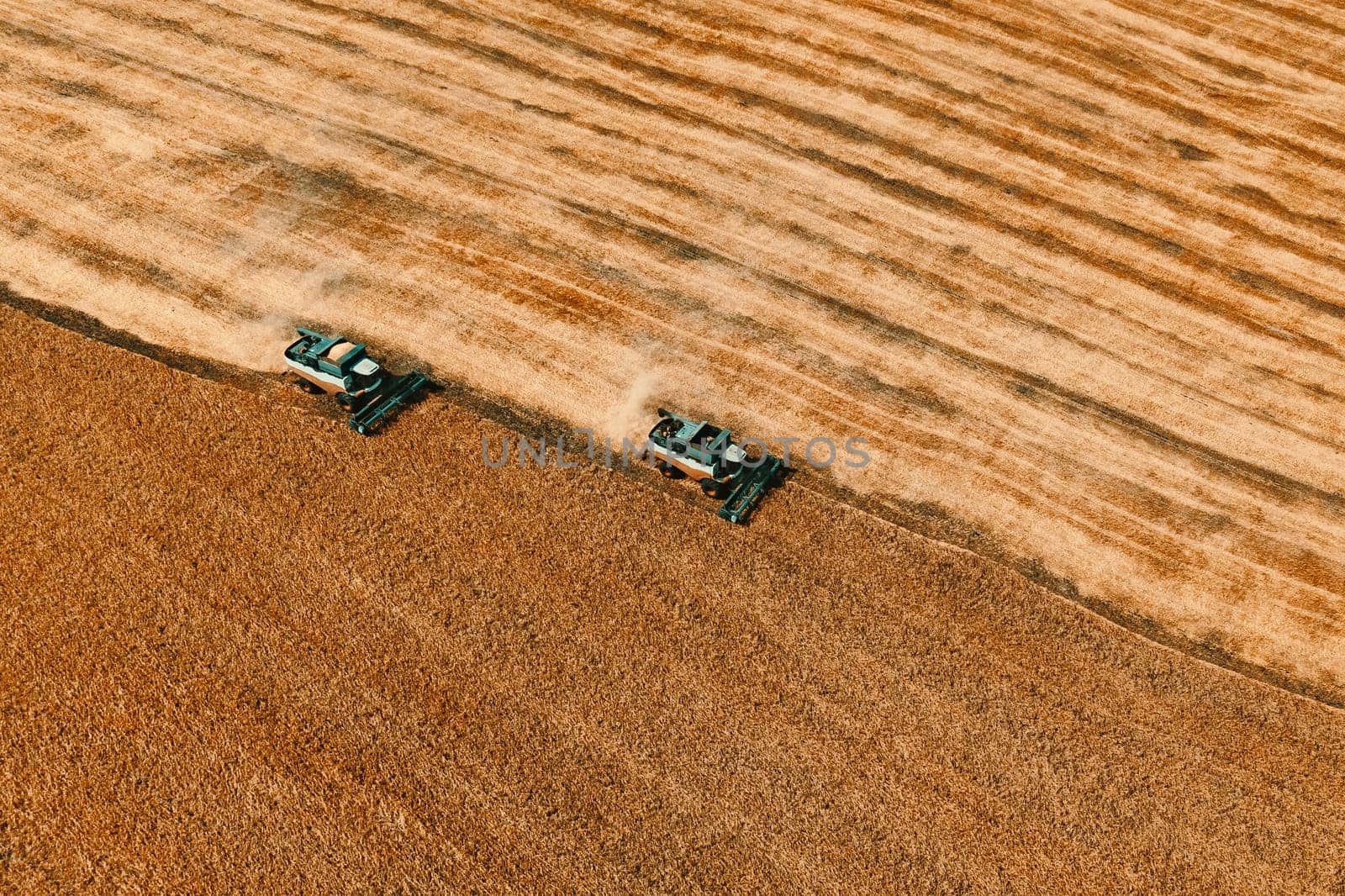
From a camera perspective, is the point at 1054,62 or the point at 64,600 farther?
the point at 1054,62

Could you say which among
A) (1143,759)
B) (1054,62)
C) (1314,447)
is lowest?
(1143,759)

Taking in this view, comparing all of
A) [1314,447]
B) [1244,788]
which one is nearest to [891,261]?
[1314,447]

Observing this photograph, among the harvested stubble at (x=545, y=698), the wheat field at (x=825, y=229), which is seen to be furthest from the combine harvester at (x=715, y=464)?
the wheat field at (x=825, y=229)

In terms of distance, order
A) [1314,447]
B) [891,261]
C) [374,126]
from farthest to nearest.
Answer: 1. [374,126]
2. [891,261]
3. [1314,447]

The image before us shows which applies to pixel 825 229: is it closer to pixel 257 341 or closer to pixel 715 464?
pixel 715 464

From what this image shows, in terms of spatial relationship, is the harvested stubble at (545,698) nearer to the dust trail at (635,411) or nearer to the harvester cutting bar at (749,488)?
the harvester cutting bar at (749,488)

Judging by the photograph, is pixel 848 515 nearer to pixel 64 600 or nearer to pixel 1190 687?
pixel 1190 687

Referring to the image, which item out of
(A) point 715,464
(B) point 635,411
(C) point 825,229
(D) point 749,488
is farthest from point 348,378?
(C) point 825,229
